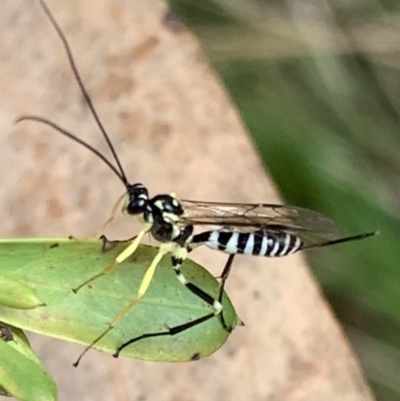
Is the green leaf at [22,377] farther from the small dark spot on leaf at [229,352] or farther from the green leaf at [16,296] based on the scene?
the small dark spot on leaf at [229,352]

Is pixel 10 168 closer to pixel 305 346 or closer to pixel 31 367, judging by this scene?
pixel 305 346

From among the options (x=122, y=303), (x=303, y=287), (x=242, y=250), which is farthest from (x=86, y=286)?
(x=303, y=287)

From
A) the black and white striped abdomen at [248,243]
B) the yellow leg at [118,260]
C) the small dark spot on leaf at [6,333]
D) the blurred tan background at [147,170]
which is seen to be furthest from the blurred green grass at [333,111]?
the small dark spot on leaf at [6,333]

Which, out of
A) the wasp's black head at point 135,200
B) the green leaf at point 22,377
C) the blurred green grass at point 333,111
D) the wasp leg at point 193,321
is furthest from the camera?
the blurred green grass at point 333,111

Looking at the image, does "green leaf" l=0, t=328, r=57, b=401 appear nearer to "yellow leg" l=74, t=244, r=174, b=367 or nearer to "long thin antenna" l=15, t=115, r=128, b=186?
"yellow leg" l=74, t=244, r=174, b=367

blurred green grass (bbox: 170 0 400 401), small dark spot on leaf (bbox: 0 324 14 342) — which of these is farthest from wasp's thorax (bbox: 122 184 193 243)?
blurred green grass (bbox: 170 0 400 401)

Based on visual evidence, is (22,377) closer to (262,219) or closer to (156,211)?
(156,211)
